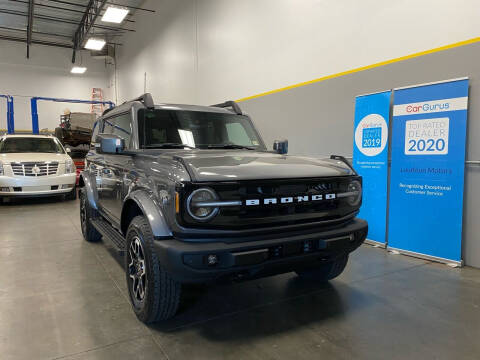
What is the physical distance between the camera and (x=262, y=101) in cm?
682

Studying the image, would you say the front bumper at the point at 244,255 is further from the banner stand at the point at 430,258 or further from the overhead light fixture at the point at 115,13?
the overhead light fixture at the point at 115,13

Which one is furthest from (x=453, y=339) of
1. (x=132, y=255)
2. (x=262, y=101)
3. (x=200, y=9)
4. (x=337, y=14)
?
(x=200, y=9)

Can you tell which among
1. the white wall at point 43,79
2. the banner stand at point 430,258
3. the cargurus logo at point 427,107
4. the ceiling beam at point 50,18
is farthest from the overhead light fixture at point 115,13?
the white wall at point 43,79

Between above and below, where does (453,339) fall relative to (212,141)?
below

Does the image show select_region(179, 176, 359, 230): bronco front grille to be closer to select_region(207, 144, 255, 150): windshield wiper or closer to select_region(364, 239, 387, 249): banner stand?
select_region(207, 144, 255, 150): windshield wiper

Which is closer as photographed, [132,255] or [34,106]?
[132,255]

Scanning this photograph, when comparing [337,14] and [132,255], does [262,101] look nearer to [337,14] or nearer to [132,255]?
[337,14]

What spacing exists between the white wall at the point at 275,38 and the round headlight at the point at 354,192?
2393 mm

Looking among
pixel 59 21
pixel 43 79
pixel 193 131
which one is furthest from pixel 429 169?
pixel 43 79

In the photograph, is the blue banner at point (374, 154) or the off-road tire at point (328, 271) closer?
the off-road tire at point (328, 271)

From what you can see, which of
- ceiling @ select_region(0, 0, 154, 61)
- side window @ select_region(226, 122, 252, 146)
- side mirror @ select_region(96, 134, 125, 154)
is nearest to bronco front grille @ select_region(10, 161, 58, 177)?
side mirror @ select_region(96, 134, 125, 154)

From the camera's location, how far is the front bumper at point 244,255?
192 cm

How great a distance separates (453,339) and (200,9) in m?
9.28

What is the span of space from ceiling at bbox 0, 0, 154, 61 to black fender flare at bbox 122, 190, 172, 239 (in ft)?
35.6
